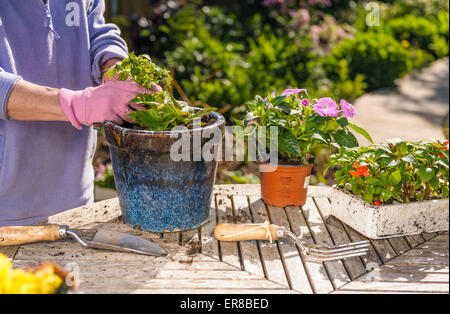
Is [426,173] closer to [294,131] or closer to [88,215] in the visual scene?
[294,131]

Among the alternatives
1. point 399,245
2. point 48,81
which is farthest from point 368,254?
point 48,81

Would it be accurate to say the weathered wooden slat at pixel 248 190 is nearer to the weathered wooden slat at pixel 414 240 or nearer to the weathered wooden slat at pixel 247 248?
the weathered wooden slat at pixel 247 248

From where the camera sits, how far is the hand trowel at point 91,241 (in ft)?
4.32

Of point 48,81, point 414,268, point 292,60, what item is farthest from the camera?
point 292,60

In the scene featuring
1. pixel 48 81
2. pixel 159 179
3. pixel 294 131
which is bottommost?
pixel 159 179

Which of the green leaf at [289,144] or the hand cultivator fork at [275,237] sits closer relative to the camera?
the hand cultivator fork at [275,237]

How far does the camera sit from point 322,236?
146 centimetres

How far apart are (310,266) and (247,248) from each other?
19cm

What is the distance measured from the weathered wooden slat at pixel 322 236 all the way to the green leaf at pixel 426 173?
1.06 ft

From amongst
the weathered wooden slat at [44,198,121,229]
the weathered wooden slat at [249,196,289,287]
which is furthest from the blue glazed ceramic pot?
the weathered wooden slat at [249,196,289,287]

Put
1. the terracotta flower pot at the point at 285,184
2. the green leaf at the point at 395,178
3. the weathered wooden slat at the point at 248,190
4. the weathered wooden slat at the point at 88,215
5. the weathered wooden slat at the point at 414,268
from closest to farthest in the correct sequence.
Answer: the weathered wooden slat at the point at 414,268 → the green leaf at the point at 395,178 → the weathered wooden slat at the point at 88,215 → the terracotta flower pot at the point at 285,184 → the weathered wooden slat at the point at 248,190

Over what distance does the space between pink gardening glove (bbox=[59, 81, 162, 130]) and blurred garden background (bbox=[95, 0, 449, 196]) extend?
175 centimetres

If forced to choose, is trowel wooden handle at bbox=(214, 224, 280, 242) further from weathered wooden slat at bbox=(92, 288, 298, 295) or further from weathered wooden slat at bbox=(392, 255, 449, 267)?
weathered wooden slat at bbox=(392, 255, 449, 267)

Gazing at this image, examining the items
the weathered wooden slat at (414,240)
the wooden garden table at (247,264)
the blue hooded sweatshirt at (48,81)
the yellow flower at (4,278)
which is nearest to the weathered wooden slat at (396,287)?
the wooden garden table at (247,264)
